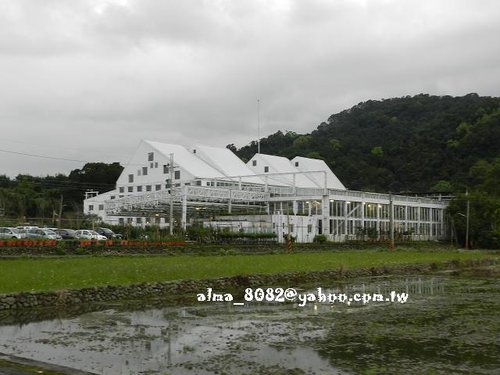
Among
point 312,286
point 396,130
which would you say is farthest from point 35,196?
point 396,130

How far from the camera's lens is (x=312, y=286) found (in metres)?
23.5

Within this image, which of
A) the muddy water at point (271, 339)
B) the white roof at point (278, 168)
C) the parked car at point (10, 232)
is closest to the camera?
the muddy water at point (271, 339)

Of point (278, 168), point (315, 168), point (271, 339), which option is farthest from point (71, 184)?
point (271, 339)

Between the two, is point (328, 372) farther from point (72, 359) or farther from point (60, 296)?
point (60, 296)

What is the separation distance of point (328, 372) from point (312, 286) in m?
14.5

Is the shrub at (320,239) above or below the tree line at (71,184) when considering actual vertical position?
below

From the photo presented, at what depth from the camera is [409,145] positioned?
107 m

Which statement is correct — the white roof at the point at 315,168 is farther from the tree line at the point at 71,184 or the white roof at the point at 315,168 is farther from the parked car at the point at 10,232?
the parked car at the point at 10,232

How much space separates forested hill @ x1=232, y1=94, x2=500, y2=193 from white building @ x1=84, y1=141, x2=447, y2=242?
21234 millimetres

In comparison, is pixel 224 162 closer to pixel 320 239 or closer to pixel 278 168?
pixel 278 168

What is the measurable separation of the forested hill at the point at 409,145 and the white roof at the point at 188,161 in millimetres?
35718

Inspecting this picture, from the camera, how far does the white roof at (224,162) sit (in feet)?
251

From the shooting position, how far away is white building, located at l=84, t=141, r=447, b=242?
5547cm

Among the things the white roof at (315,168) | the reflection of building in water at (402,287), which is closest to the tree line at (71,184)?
the white roof at (315,168)
